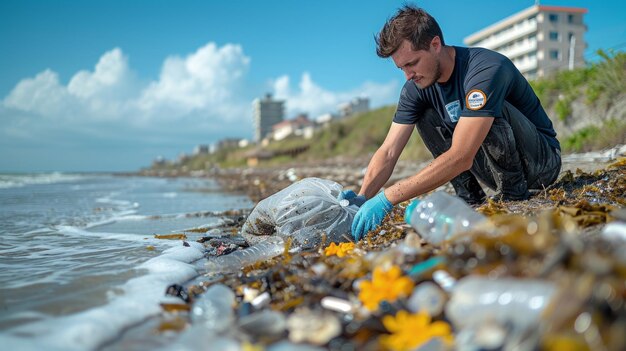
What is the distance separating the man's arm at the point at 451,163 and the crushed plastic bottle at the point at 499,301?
176 centimetres

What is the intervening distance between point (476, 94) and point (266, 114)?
346 feet

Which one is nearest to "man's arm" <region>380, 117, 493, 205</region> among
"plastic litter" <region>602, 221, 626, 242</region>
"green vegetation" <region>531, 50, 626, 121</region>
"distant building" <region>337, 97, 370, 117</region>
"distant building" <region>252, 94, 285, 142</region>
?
"plastic litter" <region>602, 221, 626, 242</region>

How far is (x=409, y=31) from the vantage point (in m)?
3.43

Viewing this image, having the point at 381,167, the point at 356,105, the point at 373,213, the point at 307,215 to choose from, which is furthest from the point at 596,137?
the point at 356,105

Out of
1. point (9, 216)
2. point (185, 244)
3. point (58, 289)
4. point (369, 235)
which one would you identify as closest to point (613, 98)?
point (369, 235)

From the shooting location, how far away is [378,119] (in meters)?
39.9

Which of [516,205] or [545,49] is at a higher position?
[545,49]

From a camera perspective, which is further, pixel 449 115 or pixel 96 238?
pixel 96 238

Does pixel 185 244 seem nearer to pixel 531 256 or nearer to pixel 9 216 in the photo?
pixel 531 256

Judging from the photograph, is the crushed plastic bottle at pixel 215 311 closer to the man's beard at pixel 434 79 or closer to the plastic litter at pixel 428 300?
the plastic litter at pixel 428 300

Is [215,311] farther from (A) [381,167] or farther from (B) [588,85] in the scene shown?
(B) [588,85]

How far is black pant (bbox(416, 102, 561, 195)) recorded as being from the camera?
143 inches

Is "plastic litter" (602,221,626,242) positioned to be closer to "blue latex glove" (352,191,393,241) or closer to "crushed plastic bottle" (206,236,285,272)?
"blue latex glove" (352,191,393,241)

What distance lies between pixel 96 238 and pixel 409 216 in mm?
3481
